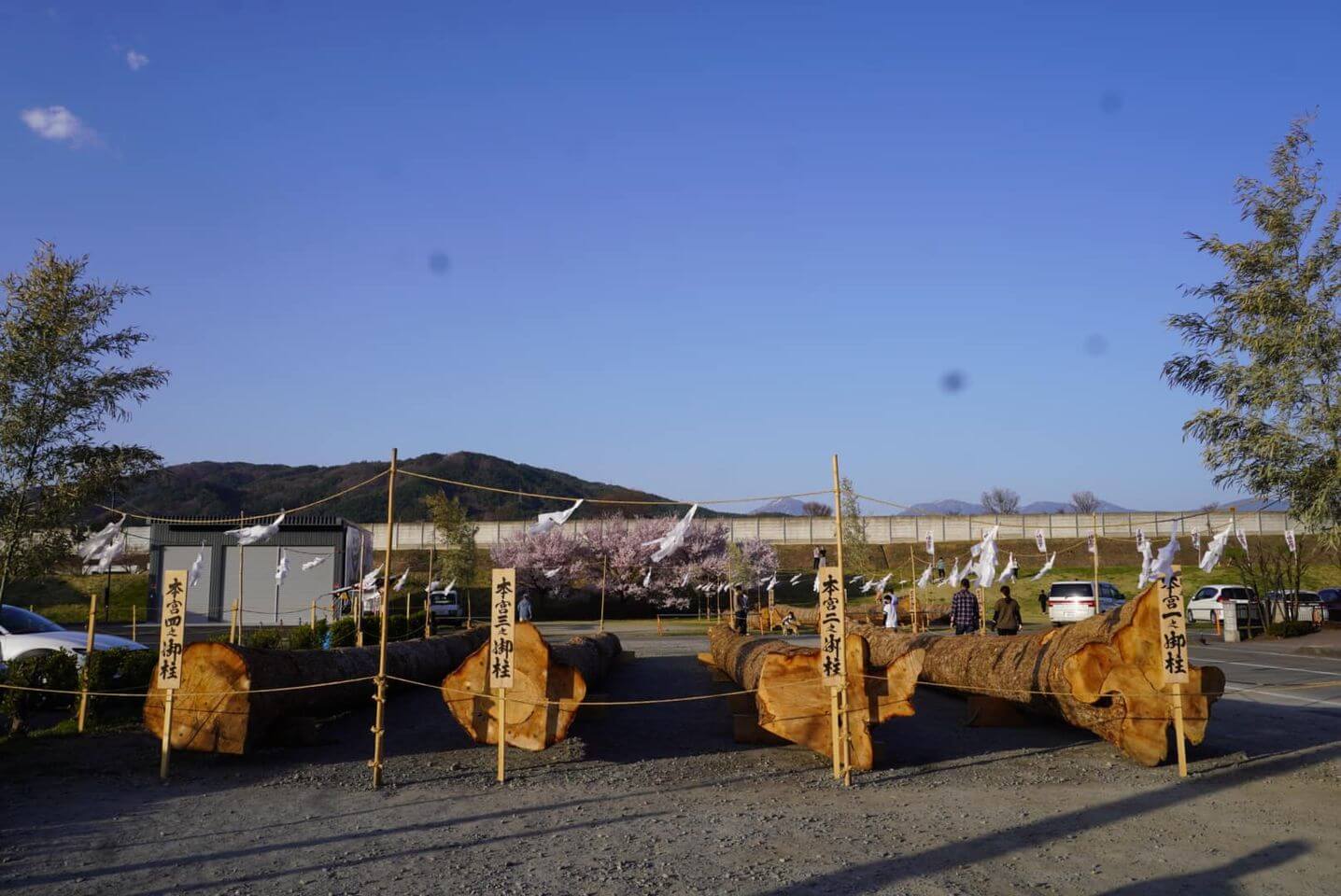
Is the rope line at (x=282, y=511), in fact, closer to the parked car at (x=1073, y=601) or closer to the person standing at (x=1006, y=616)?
the person standing at (x=1006, y=616)

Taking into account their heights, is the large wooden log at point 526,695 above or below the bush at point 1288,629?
above

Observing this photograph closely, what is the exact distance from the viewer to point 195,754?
951 centimetres

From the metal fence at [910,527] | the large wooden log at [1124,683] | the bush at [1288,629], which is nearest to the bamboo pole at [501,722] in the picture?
the large wooden log at [1124,683]

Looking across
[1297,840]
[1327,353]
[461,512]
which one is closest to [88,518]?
[1297,840]

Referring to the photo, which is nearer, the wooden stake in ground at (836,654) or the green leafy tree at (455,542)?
Result: the wooden stake in ground at (836,654)

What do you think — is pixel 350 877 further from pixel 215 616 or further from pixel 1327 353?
pixel 215 616

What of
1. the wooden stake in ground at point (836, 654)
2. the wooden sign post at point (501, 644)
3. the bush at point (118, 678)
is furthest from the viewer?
the bush at point (118, 678)

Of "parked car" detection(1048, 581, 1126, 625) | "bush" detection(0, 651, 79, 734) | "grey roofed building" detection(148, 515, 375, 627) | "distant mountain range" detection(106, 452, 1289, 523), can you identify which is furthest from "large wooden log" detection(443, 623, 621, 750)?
"distant mountain range" detection(106, 452, 1289, 523)

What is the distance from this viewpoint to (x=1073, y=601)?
1139 inches

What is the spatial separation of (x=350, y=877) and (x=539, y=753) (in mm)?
4218

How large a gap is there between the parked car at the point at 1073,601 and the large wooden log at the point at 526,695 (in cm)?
2210

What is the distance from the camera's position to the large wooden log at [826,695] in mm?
9055

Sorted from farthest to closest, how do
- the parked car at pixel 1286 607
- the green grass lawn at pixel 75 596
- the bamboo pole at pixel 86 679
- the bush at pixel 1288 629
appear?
the green grass lawn at pixel 75 596, the parked car at pixel 1286 607, the bush at pixel 1288 629, the bamboo pole at pixel 86 679

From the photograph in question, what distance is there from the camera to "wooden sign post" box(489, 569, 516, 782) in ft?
28.7
